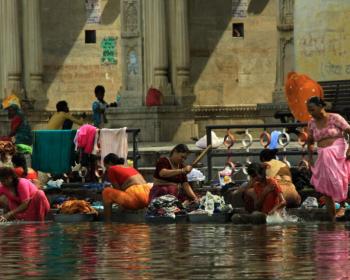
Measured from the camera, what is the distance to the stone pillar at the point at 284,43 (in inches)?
1743

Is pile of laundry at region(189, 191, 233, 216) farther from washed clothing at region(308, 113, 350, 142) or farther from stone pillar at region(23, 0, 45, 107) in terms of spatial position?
stone pillar at region(23, 0, 45, 107)

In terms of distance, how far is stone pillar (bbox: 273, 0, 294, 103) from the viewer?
44.3 meters

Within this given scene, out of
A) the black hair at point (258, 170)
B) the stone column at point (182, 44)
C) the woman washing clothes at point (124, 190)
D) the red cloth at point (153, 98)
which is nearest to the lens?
the black hair at point (258, 170)

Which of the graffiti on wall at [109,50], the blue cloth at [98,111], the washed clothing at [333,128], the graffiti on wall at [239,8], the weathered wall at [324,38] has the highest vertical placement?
the graffiti on wall at [239,8]

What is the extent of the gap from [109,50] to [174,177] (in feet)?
80.2

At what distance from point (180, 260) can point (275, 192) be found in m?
6.41

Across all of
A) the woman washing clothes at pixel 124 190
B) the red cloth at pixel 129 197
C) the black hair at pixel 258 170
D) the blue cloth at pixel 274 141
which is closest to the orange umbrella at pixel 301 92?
the blue cloth at pixel 274 141

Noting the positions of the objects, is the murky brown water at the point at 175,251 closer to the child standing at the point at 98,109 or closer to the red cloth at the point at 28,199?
the red cloth at the point at 28,199

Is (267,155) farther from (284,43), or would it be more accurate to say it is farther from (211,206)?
(284,43)

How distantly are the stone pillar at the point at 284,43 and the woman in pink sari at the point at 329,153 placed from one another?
17.2 metres

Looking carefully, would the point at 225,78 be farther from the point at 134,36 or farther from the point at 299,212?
the point at 299,212

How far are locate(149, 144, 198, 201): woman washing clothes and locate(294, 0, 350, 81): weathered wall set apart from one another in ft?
19.1

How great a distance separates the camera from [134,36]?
155 feet

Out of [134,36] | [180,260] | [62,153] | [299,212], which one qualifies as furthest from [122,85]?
[180,260]
